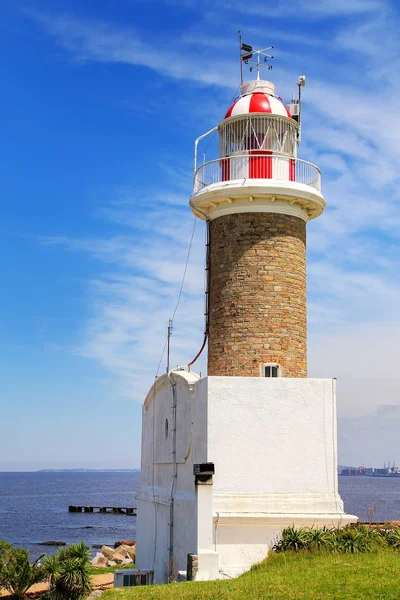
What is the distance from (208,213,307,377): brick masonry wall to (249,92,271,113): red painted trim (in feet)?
7.63

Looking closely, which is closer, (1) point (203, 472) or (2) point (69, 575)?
(1) point (203, 472)

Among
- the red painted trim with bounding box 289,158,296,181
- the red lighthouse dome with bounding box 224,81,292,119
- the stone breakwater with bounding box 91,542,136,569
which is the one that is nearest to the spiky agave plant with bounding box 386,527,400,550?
the red painted trim with bounding box 289,158,296,181

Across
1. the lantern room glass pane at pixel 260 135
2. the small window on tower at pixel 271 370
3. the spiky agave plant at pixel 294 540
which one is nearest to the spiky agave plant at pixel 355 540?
the spiky agave plant at pixel 294 540

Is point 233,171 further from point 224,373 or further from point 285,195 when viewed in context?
point 224,373

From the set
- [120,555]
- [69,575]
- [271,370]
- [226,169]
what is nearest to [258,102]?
[226,169]

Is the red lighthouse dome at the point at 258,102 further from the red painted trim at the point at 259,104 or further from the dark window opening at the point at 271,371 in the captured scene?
the dark window opening at the point at 271,371

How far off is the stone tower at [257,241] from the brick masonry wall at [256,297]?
0.07 ft

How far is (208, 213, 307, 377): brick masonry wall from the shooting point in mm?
15430

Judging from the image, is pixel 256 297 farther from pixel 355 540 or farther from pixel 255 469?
pixel 355 540

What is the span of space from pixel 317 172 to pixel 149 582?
9.72 meters

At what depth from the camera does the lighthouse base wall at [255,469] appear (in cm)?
1344

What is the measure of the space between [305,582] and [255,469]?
337 centimetres

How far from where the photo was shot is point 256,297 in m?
15.6

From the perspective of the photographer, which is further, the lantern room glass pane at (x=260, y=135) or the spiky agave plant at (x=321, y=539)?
the lantern room glass pane at (x=260, y=135)
